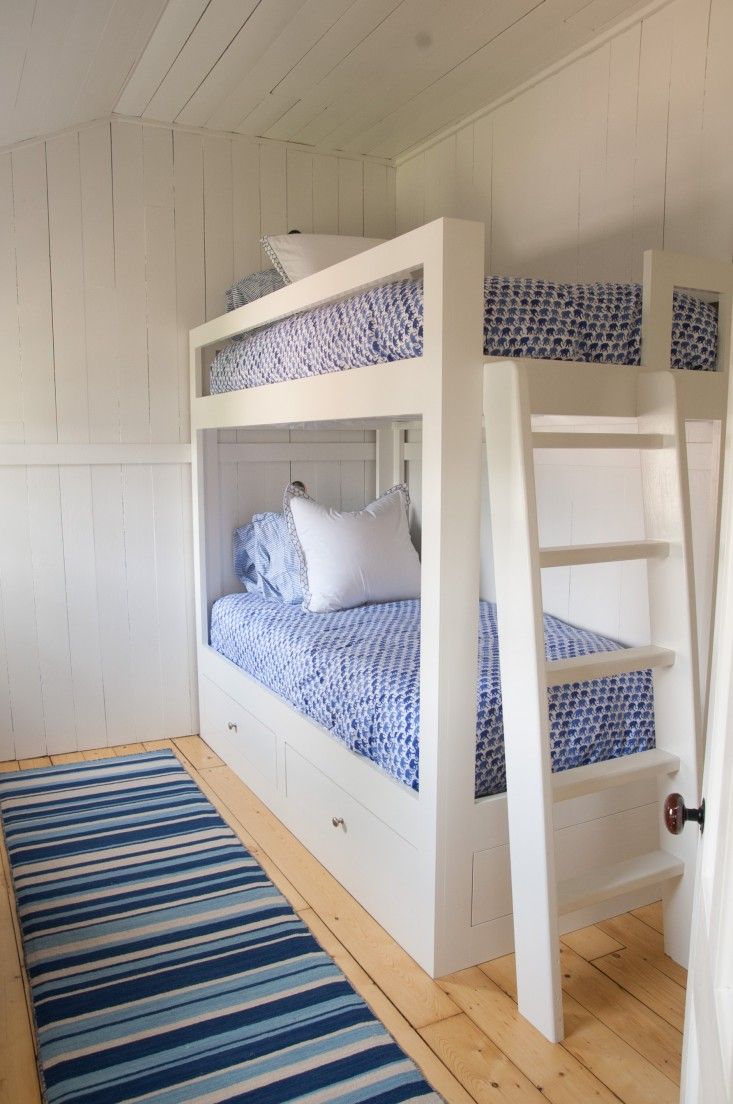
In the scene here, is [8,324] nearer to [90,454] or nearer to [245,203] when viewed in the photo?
[90,454]

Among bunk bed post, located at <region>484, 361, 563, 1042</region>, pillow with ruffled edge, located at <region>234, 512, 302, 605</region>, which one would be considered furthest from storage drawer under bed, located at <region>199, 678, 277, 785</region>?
bunk bed post, located at <region>484, 361, 563, 1042</region>

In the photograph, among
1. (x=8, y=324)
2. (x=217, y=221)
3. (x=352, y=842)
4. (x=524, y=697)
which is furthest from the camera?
(x=217, y=221)

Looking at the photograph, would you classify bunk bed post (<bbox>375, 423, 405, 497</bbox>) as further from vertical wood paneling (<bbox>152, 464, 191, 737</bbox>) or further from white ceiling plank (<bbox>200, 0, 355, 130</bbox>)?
white ceiling plank (<bbox>200, 0, 355, 130</bbox>)

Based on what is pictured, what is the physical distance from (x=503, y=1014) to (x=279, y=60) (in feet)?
8.72

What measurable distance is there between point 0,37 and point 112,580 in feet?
6.35

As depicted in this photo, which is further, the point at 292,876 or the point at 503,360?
the point at 292,876

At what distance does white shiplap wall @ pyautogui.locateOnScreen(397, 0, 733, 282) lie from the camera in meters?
2.13

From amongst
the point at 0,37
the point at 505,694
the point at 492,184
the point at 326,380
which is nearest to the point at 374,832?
the point at 505,694

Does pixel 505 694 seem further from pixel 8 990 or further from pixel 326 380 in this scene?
pixel 8 990

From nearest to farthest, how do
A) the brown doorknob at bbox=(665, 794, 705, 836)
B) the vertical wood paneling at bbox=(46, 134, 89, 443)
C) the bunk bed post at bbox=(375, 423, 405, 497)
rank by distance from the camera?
the brown doorknob at bbox=(665, 794, 705, 836), the vertical wood paneling at bbox=(46, 134, 89, 443), the bunk bed post at bbox=(375, 423, 405, 497)

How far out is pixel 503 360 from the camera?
1.76m

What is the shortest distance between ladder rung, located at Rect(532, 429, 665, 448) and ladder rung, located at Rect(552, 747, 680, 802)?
27.2 inches

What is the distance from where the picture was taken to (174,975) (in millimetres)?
1914

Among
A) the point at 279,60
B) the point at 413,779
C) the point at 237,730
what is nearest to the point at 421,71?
the point at 279,60
